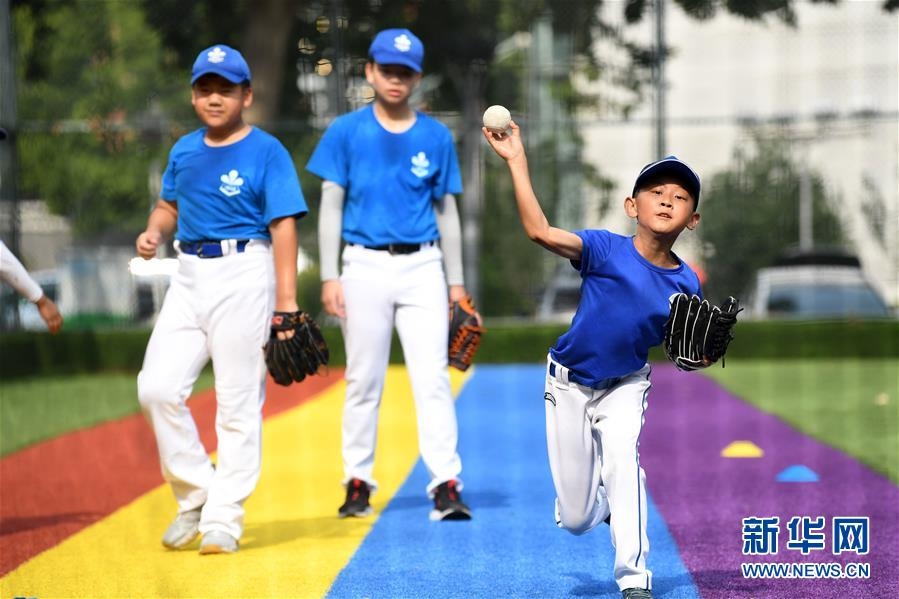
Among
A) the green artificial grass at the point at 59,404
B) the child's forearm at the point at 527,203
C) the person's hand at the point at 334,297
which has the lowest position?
the green artificial grass at the point at 59,404

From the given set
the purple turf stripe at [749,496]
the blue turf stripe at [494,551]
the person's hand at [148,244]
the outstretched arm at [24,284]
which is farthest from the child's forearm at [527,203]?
the outstretched arm at [24,284]

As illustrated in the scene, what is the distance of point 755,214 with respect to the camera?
781 inches

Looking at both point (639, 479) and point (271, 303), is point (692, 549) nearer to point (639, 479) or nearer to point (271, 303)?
point (639, 479)

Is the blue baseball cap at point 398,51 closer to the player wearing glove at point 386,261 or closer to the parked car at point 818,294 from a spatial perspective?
the player wearing glove at point 386,261

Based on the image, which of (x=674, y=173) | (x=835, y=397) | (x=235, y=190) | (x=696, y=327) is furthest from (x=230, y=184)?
(x=835, y=397)

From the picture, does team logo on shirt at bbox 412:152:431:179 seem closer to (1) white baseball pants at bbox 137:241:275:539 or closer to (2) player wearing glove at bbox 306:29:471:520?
(2) player wearing glove at bbox 306:29:471:520

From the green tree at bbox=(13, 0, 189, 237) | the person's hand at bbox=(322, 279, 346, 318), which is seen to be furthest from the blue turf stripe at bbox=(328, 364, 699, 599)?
the green tree at bbox=(13, 0, 189, 237)

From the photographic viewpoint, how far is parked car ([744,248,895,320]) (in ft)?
62.2

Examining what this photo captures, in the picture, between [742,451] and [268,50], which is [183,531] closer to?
[742,451]

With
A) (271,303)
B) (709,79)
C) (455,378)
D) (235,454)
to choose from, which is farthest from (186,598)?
(709,79)

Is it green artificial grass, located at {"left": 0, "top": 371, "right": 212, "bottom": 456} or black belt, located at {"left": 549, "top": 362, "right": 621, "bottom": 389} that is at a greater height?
black belt, located at {"left": 549, "top": 362, "right": 621, "bottom": 389}

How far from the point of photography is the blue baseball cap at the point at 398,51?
6.19m

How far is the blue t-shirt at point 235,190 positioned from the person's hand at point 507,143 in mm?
1371

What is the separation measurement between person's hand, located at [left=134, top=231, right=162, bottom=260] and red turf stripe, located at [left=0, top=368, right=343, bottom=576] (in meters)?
1.30
